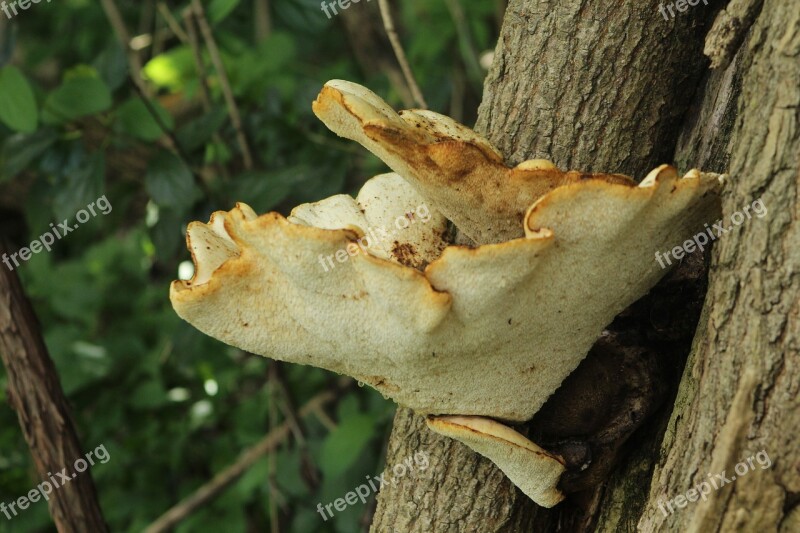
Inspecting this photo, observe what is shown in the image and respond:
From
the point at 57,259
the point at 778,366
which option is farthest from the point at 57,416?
the point at 57,259

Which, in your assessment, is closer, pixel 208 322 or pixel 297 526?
pixel 208 322

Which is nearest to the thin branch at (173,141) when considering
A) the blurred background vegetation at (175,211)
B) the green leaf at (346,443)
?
the blurred background vegetation at (175,211)

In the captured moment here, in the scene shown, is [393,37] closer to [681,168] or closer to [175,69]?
[681,168]

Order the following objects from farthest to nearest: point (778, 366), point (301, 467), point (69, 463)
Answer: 1. point (301, 467)
2. point (69, 463)
3. point (778, 366)

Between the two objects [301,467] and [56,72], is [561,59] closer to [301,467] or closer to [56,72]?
[301,467]

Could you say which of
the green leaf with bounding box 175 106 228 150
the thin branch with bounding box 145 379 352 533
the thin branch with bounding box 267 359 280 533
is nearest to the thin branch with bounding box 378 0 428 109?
the green leaf with bounding box 175 106 228 150

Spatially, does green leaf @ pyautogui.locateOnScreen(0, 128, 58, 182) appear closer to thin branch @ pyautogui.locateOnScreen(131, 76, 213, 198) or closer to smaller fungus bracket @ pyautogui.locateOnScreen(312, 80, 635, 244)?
thin branch @ pyautogui.locateOnScreen(131, 76, 213, 198)

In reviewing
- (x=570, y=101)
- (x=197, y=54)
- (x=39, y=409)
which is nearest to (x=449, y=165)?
(x=570, y=101)
